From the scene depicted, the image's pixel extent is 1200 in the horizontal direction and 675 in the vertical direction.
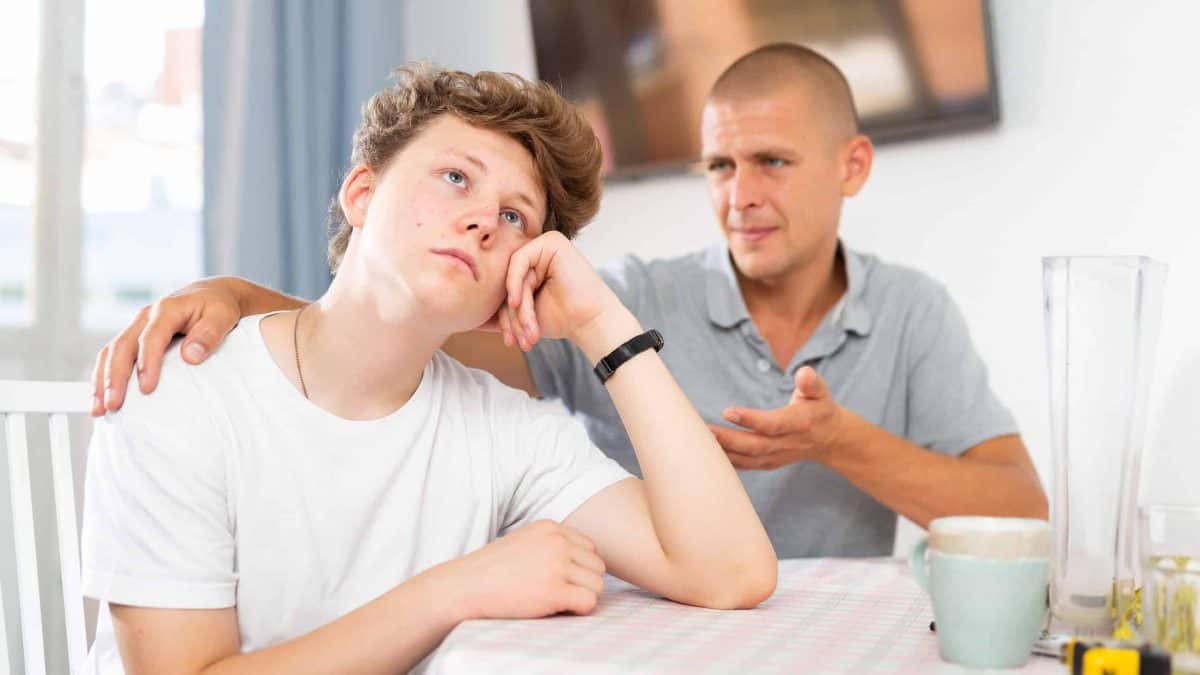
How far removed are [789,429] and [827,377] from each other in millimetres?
460

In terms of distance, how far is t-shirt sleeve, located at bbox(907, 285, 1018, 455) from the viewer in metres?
1.74

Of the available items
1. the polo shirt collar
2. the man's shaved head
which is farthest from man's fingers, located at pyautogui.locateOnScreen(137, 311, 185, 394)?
the man's shaved head

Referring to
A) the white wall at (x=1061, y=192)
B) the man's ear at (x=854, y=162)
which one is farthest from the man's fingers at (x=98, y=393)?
the white wall at (x=1061, y=192)

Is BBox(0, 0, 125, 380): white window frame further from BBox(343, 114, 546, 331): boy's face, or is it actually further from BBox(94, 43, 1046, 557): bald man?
BBox(343, 114, 546, 331): boy's face

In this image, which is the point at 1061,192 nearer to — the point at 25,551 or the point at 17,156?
the point at 25,551

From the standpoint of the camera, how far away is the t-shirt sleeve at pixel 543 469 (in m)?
1.20

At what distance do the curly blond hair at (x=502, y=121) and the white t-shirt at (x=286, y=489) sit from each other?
258 millimetres

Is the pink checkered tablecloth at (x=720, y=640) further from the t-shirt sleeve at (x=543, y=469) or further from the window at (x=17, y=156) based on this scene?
the window at (x=17, y=156)

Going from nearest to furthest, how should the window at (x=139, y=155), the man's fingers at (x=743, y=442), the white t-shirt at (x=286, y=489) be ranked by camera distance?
the white t-shirt at (x=286, y=489) → the man's fingers at (x=743, y=442) → the window at (x=139, y=155)

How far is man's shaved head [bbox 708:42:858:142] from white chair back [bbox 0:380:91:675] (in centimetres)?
114

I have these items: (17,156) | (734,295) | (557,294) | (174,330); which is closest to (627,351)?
(557,294)

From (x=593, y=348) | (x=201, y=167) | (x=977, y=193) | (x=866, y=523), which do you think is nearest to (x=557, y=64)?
(x=201, y=167)

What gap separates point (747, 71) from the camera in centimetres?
193

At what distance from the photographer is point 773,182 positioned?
1.86 metres
